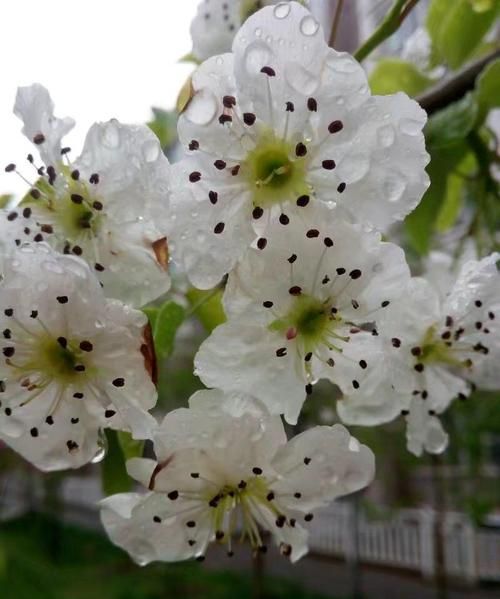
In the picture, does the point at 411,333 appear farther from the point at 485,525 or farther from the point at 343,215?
the point at 485,525

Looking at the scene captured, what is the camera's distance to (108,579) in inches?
205

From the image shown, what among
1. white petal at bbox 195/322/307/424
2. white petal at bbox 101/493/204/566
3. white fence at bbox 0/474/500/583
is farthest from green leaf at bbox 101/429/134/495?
white fence at bbox 0/474/500/583

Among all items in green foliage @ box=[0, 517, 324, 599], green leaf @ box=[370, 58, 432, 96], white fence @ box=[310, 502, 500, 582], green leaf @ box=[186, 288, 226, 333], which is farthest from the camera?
white fence @ box=[310, 502, 500, 582]

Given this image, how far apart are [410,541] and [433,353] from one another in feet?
15.8

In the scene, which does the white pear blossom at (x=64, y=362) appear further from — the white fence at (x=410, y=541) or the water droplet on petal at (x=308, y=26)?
the white fence at (x=410, y=541)

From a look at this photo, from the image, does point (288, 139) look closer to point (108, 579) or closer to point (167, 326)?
point (167, 326)

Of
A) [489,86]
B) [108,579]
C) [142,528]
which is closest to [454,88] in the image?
[489,86]

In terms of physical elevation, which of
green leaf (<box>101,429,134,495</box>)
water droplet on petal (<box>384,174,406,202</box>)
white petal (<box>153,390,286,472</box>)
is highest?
water droplet on petal (<box>384,174,406,202</box>)

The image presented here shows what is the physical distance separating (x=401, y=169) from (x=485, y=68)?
29cm

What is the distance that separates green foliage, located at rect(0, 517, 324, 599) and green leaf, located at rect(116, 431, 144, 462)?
3.50 meters

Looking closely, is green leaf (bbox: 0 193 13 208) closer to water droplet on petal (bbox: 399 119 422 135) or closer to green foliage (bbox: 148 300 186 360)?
green foliage (bbox: 148 300 186 360)

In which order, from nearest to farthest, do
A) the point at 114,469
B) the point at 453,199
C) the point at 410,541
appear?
the point at 114,469, the point at 453,199, the point at 410,541

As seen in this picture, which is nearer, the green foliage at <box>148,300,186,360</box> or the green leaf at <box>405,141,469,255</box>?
the green foliage at <box>148,300,186,360</box>

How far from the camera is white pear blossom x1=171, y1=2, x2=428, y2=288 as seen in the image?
0.42 metres
